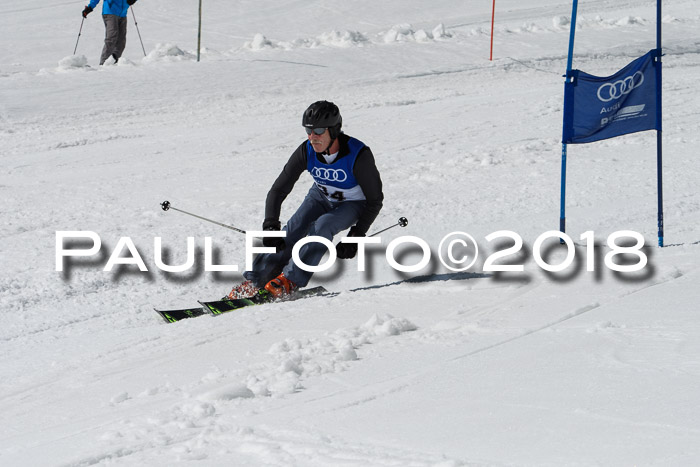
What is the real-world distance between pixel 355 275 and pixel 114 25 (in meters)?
9.14

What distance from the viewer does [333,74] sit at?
1434 centimetres

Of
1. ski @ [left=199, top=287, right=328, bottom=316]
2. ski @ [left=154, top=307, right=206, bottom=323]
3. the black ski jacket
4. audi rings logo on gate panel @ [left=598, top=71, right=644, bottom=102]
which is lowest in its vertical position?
ski @ [left=154, top=307, right=206, bottom=323]

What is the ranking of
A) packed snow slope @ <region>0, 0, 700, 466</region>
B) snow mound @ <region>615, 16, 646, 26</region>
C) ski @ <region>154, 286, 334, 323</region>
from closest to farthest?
packed snow slope @ <region>0, 0, 700, 466</region> → ski @ <region>154, 286, 334, 323</region> → snow mound @ <region>615, 16, 646, 26</region>

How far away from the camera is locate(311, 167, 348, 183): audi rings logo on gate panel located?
6.25m

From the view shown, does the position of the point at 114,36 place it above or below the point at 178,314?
above

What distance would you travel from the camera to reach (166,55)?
14.9 m

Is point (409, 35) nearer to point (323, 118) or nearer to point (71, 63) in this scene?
point (71, 63)

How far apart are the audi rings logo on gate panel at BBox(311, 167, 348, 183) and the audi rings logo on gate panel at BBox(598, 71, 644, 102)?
218 cm

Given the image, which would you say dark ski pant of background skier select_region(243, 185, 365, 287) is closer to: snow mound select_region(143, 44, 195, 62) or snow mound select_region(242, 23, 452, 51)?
snow mound select_region(143, 44, 195, 62)

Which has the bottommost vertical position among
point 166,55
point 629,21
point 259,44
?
point 166,55

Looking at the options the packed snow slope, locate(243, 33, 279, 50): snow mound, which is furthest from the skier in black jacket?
locate(243, 33, 279, 50): snow mound

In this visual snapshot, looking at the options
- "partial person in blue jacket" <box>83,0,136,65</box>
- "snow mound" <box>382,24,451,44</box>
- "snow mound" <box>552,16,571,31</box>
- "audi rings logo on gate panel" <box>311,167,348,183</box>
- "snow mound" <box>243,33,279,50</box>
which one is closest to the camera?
"audi rings logo on gate panel" <box>311,167,348,183</box>

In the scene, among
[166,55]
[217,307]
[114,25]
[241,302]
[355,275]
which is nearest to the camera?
[217,307]

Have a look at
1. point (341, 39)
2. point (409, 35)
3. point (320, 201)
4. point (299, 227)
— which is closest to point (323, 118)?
point (320, 201)
